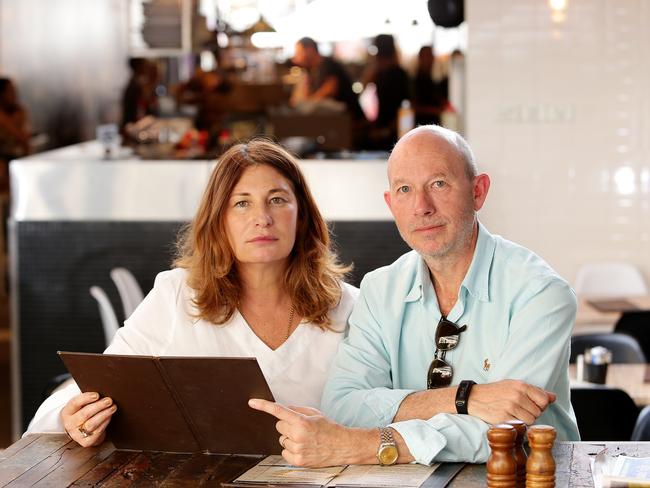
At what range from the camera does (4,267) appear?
703 centimetres

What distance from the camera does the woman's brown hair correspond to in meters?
3.20

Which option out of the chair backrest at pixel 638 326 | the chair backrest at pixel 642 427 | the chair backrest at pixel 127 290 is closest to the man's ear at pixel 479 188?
the chair backrest at pixel 642 427

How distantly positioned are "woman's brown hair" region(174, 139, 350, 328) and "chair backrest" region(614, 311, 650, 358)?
236cm

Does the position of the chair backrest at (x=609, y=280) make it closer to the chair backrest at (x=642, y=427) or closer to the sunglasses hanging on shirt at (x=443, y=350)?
the chair backrest at (x=642, y=427)

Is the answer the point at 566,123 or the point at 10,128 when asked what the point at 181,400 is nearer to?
the point at 566,123

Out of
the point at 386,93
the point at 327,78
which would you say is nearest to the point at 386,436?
the point at 386,93

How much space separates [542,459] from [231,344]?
1.19 meters

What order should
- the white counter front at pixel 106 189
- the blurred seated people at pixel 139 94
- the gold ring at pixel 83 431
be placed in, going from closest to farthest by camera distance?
1. the gold ring at pixel 83 431
2. the white counter front at pixel 106 189
3. the blurred seated people at pixel 139 94

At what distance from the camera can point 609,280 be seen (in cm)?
669

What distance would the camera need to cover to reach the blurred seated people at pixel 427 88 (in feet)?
35.5

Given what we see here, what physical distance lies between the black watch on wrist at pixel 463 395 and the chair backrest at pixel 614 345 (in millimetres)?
2167

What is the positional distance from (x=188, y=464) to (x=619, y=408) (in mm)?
1564

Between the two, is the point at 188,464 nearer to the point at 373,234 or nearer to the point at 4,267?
the point at 373,234

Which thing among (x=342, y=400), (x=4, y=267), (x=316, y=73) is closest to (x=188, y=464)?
(x=342, y=400)
